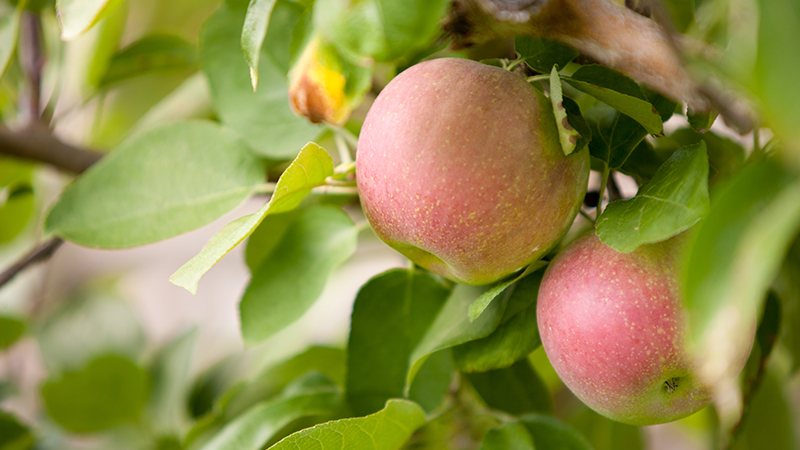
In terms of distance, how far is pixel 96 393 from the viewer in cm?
61

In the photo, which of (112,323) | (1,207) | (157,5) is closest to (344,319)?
(112,323)

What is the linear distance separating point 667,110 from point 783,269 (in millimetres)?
312

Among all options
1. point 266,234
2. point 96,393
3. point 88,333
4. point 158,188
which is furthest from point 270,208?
point 88,333

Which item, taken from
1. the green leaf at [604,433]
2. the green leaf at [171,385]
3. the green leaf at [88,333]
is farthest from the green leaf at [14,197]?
the green leaf at [604,433]

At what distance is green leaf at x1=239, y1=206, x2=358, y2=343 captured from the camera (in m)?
0.34

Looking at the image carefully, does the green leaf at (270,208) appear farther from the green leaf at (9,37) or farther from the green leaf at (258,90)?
the green leaf at (9,37)

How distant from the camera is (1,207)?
64cm

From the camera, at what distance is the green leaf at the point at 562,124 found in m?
0.21

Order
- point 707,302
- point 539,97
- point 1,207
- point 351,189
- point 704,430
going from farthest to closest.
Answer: point 704,430, point 1,207, point 351,189, point 539,97, point 707,302

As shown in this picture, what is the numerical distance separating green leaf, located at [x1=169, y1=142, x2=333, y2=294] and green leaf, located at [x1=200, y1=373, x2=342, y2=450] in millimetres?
172

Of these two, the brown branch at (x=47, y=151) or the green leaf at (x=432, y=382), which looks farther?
the brown branch at (x=47, y=151)

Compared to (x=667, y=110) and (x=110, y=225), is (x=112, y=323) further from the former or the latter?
(x=667, y=110)

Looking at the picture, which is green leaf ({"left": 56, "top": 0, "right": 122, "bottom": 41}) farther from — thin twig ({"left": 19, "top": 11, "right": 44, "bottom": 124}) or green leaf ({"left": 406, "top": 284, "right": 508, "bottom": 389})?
thin twig ({"left": 19, "top": 11, "right": 44, "bottom": 124})

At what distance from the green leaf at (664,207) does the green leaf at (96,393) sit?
1.81 feet
